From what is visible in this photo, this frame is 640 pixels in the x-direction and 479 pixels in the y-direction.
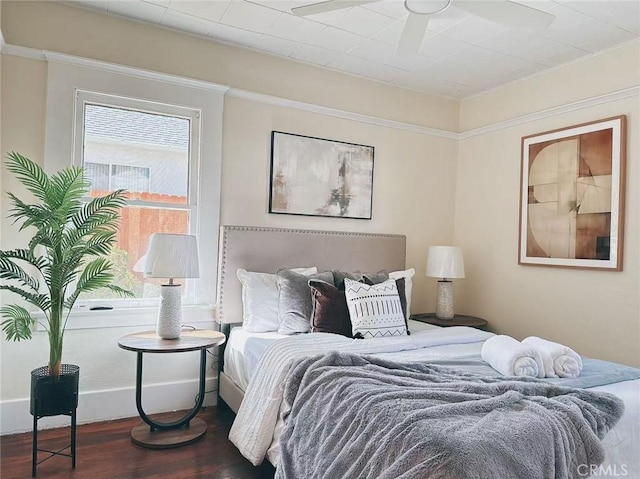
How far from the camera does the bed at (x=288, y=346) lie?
1946 mm

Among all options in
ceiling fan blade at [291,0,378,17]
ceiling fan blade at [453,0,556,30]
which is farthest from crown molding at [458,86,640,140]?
ceiling fan blade at [291,0,378,17]

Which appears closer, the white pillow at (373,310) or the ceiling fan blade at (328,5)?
the ceiling fan blade at (328,5)

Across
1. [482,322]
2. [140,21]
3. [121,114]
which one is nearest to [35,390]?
[121,114]

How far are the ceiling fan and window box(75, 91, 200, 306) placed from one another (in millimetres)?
1418

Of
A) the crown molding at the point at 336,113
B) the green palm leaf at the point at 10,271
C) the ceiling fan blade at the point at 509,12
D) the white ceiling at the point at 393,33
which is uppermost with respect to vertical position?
the white ceiling at the point at 393,33

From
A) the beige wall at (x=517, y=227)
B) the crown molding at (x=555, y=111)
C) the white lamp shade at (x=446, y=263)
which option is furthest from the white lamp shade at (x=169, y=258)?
the crown molding at (x=555, y=111)

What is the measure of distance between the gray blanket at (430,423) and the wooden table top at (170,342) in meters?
0.85

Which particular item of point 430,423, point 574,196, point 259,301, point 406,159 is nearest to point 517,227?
point 574,196

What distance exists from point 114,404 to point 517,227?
3504 millimetres

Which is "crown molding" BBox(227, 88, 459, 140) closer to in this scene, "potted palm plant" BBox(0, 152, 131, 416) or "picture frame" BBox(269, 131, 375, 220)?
"picture frame" BBox(269, 131, 375, 220)

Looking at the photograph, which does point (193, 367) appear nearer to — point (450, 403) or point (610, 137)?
point (450, 403)

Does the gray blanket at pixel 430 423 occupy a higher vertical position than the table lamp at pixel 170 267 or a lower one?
lower

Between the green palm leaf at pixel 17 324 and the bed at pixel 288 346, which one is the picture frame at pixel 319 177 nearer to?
the bed at pixel 288 346

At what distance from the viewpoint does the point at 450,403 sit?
172cm
